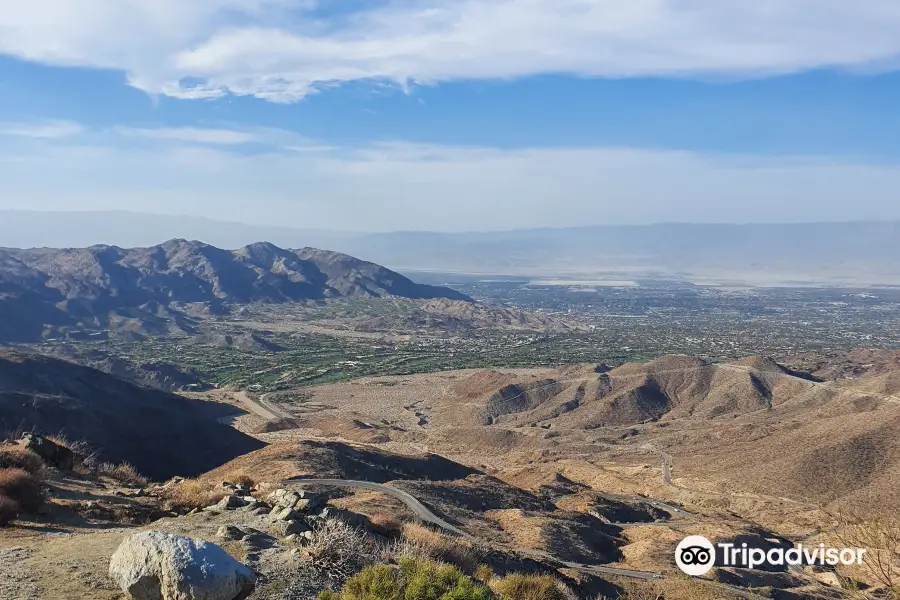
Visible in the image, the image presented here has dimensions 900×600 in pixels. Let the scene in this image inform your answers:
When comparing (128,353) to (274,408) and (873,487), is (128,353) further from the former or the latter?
(873,487)

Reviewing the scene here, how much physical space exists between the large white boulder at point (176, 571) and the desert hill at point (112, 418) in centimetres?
3208

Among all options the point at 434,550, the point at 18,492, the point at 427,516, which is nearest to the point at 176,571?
the point at 434,550

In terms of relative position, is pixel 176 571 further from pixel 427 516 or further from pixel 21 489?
pixel 427 516

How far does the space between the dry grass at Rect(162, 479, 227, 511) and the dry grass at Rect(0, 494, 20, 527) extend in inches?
168

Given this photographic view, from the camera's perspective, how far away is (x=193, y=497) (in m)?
19.3

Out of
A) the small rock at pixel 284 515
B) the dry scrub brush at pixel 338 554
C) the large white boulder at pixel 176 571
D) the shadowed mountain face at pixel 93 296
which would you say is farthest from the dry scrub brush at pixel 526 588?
the shadowed mountain face at pixel 93 296

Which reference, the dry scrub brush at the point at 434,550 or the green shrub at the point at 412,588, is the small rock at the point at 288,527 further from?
the green shrub at the point at 412,588

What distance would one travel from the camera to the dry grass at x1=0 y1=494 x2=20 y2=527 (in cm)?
1467

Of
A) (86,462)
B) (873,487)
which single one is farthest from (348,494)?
(873,487)

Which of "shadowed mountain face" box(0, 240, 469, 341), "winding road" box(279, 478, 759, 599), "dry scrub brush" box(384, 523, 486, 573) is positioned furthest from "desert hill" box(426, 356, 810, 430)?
"shadowed mountain face" box(0, 240, 469, 341)

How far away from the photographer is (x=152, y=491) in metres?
22.1

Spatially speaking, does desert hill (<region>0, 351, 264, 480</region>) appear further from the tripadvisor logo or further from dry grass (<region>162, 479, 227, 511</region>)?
the tripadvisor logo

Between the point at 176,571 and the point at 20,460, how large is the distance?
11.8m

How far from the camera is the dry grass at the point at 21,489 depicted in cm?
1568
